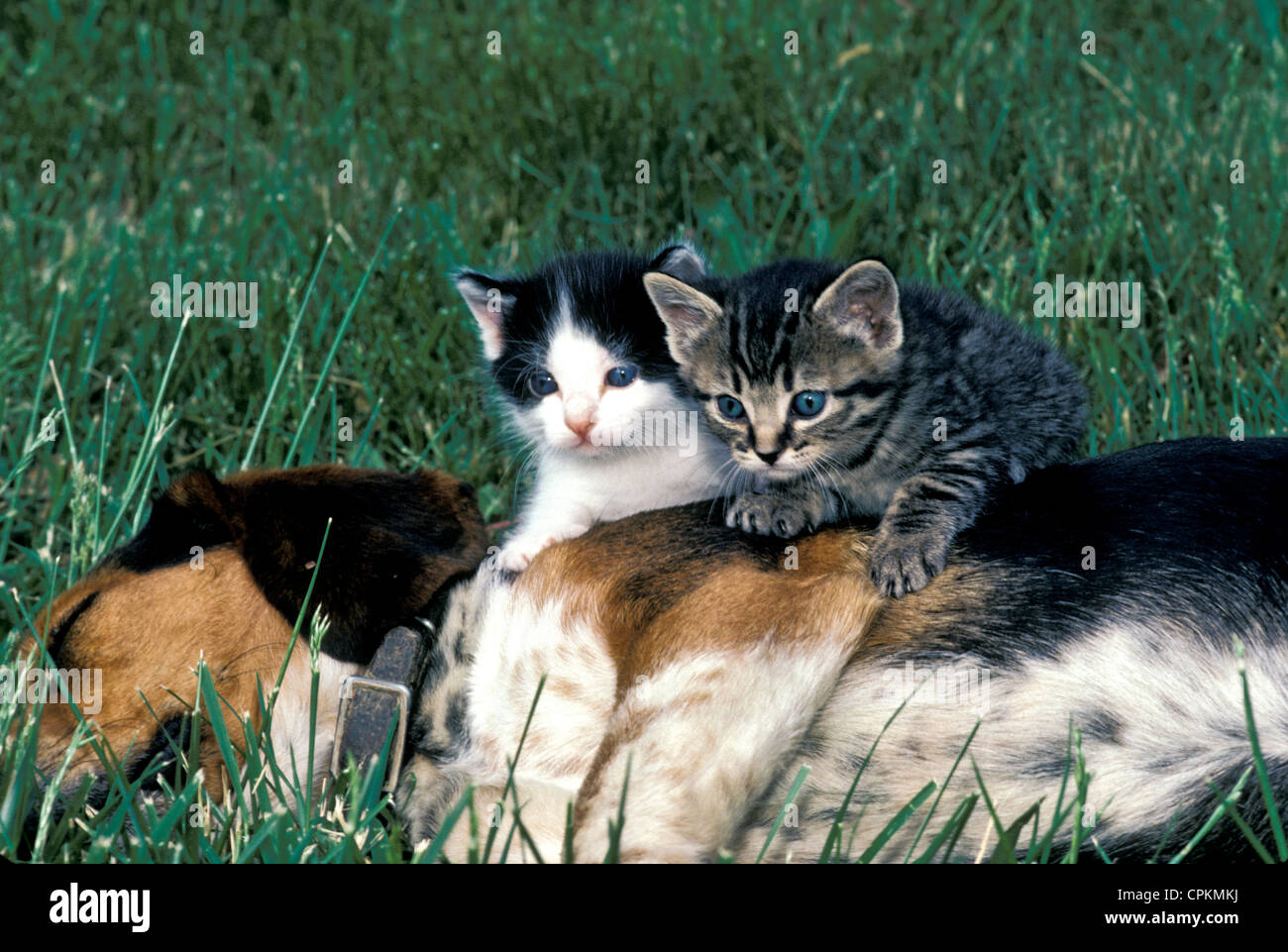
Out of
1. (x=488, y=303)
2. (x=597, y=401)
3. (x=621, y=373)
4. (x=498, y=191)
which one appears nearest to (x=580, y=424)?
(x=597, y=401)

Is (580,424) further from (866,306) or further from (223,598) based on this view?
(223,598)

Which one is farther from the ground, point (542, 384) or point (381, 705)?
point (542, 384)

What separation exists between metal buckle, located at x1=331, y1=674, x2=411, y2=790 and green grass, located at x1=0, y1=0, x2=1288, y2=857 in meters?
0.94

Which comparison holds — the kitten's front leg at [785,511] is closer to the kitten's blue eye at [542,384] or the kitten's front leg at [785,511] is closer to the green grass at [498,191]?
the kitten's blue eye at [542,384]

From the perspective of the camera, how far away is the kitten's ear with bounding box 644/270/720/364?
302 centimetres

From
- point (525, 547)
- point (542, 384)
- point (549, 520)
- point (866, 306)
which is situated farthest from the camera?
point (542, 384)

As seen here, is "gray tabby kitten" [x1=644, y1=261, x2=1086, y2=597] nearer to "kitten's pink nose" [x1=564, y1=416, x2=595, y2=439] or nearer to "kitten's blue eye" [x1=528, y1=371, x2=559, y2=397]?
"kitten's pink nose" [x1=564, y1=416, x2=595, y2=439]

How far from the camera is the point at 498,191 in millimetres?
5324

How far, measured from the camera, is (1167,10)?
6.55 metres

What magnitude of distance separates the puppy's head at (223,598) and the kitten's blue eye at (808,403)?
34.9 inches

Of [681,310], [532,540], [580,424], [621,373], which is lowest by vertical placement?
[532,540]

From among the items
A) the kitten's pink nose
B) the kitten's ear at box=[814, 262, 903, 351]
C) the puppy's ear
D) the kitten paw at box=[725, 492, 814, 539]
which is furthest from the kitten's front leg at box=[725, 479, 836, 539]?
the puppy's ear

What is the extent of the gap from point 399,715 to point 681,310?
115 centimetres
